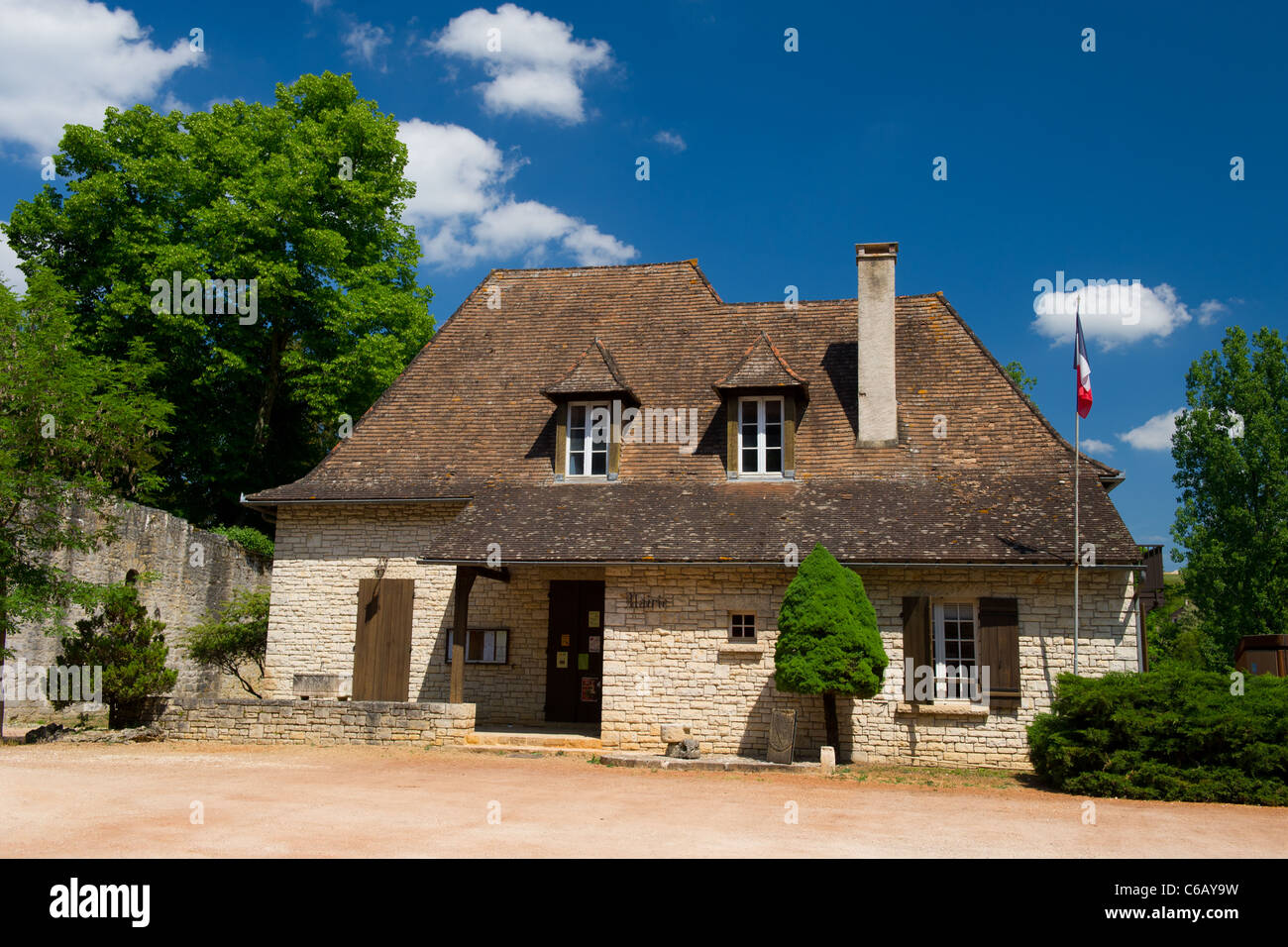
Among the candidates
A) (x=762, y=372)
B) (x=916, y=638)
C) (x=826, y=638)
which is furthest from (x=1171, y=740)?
(x=762, y=372)

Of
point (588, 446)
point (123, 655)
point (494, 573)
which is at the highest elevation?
point (588, 446)

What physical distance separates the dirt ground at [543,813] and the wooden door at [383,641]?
288 cm

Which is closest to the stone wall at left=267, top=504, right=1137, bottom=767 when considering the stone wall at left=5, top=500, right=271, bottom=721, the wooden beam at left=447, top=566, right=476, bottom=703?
the wooden beam at left=447, top=566, right=476, bottom=703

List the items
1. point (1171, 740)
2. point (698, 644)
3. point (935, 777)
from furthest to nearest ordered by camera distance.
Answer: point (698, 644) < point (935, 777) < point (1171, 740)

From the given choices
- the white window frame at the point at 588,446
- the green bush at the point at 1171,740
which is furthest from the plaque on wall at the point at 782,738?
the white window frame at the point at 588,446

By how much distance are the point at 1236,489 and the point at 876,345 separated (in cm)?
1979

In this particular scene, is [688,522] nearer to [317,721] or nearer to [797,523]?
[797,523]

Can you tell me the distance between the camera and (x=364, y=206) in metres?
25.1

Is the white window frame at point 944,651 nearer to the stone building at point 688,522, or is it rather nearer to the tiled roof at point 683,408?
the stone building at point 688,522

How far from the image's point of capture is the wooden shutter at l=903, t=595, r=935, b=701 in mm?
13789

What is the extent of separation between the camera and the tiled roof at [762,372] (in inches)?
624

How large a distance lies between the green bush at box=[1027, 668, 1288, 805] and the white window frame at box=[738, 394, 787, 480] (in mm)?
5887

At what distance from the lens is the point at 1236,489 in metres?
29.8
